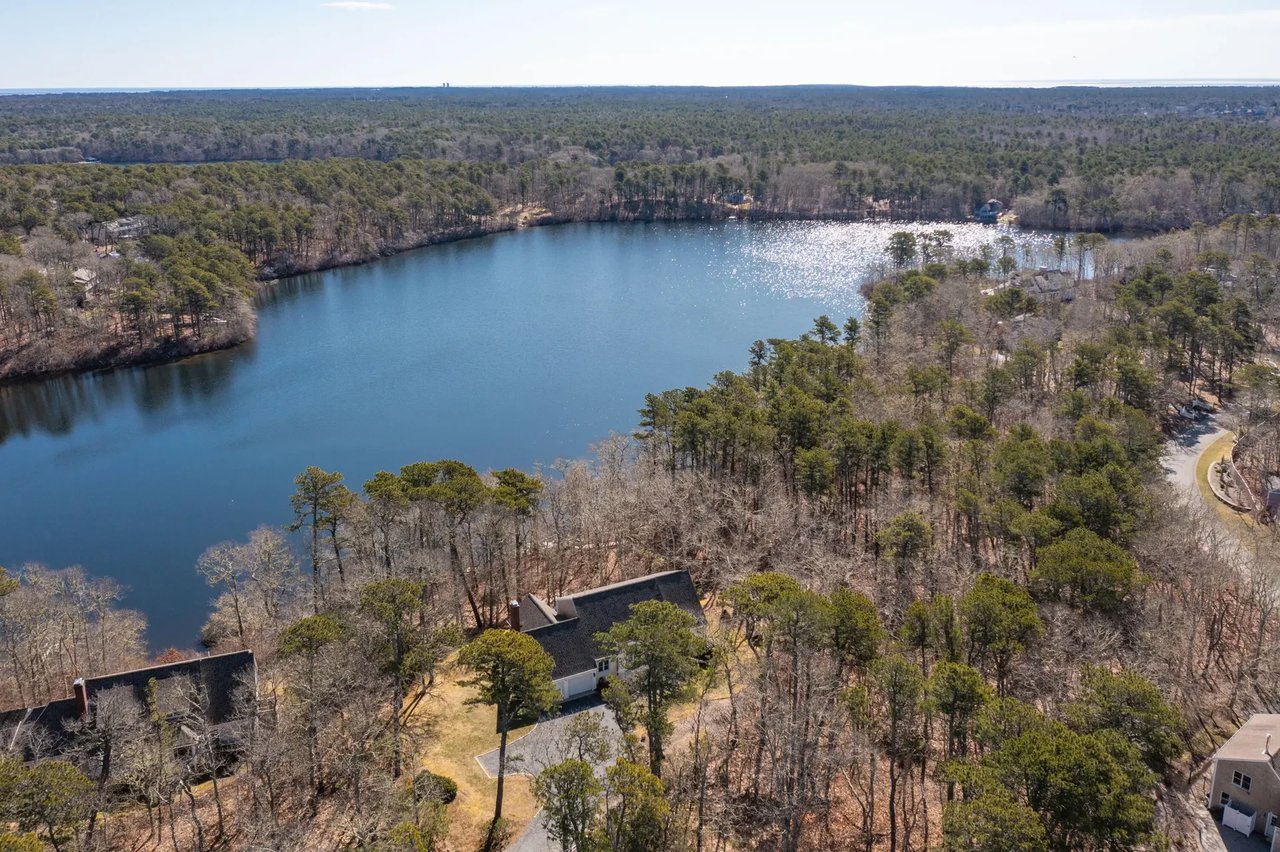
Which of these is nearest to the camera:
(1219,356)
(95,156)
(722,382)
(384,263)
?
(722,382)

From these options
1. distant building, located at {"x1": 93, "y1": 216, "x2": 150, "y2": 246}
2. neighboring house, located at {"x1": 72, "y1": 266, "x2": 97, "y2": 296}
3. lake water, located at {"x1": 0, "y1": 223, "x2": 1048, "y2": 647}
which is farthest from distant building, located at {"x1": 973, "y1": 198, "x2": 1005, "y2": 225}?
neighboring house, located at {"x1": 72, "y1": 266, "x2": 97, "y2": 296}

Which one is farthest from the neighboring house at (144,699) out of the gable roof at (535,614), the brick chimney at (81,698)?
the gable roof at (535,614)

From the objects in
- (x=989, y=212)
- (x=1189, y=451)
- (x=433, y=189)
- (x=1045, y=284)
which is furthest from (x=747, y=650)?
(x=989, y=212)

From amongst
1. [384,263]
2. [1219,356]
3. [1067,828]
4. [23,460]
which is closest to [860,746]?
[1067,828]

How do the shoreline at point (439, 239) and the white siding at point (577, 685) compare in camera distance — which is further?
the shoreline at point (439, 239)

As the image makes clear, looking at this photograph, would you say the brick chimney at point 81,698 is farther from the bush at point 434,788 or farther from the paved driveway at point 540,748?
the paved driveway at point 540,748

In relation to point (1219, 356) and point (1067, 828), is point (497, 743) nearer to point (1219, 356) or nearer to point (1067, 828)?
point (1067, 828)
